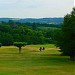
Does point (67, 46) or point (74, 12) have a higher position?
point (74, 12)

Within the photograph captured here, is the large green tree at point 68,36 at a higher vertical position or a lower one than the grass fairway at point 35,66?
higher

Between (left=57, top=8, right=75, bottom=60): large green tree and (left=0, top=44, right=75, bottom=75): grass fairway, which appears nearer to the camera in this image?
(left=0, top=44, right=75, bottom=75): grass fairway

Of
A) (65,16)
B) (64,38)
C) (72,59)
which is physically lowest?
(72,59)

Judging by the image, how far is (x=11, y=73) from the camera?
88.3 feet

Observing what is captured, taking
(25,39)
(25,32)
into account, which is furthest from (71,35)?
(25,32)

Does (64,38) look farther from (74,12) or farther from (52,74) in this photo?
(52,74)

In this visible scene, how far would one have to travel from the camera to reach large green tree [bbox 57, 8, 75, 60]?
42.1 m

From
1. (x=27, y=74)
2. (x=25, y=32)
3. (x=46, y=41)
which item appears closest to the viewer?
(x=27, y=74)

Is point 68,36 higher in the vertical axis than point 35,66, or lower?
higher

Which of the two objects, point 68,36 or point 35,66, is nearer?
point 35,66

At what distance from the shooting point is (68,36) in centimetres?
4291

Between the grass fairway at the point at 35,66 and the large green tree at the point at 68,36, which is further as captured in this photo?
the large green tree at the point at 68,36

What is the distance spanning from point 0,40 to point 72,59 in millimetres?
45392

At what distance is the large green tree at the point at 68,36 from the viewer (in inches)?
1658
